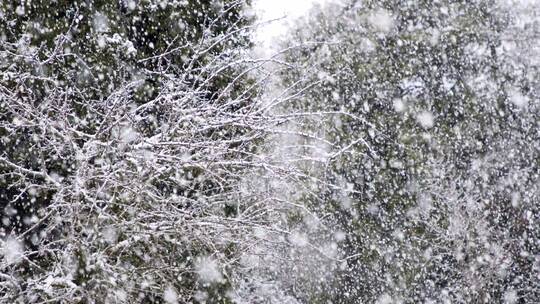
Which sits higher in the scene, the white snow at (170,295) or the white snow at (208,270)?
the white snow at (208,270)

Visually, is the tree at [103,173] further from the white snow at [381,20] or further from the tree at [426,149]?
the white snow at [381,20]

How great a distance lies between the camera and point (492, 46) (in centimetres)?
1497

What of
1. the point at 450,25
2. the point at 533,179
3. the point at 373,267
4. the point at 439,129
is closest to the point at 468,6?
the point at 450,25

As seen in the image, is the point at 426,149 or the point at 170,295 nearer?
the point at 170,295

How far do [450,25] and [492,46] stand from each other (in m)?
0.96

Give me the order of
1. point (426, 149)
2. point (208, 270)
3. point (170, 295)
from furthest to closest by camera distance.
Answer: point (426, 149) → point (208, 270) → point (170, 295)

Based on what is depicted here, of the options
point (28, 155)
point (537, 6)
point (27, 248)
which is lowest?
point (27, 248)

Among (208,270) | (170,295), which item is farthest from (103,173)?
(208,270)

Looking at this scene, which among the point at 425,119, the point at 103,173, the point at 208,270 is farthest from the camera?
the point at 425,119

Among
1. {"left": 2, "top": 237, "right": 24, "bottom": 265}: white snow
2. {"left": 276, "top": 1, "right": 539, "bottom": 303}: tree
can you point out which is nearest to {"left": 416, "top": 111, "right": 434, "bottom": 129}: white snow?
{"left": 276, "top": 1, "right": 539, "bottom": 303}: tree

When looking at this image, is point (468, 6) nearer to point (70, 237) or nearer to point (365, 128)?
point (365, 128)

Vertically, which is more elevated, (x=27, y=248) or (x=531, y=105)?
(x=531, y=105)

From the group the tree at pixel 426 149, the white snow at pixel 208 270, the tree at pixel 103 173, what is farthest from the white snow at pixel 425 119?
the white snow at pixel 208 270

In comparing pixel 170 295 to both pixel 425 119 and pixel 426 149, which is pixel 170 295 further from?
pixel 425 119
